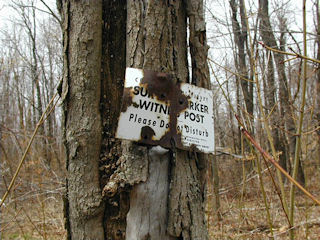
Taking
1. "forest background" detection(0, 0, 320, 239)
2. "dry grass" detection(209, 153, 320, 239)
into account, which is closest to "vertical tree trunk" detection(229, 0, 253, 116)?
"forest background" detection(0, 0, 320, 239)

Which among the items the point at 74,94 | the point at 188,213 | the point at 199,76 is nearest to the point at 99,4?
the point at 74,94

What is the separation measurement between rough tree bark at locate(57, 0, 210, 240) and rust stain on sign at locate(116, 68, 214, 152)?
0.14 feet

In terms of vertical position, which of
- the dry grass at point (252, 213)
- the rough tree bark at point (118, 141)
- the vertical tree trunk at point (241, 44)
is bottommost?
the dry grass at point (252, 213)

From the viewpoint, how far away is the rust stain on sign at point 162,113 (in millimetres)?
916

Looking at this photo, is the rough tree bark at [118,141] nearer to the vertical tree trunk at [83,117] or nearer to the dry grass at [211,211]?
the vertical tree trunk at [83,117]

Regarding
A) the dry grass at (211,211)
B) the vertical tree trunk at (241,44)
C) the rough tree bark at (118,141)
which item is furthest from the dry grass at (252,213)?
the vertical tree trunk at (241,44)

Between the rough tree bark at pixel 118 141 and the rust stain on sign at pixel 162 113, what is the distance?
1.6 inches

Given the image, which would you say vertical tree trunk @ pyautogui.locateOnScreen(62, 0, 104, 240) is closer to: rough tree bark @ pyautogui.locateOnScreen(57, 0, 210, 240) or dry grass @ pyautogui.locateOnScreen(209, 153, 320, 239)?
rough tree bark @ pyautogui.locateOnScreen(57, 0, 210, 240)

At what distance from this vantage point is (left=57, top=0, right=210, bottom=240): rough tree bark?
2.99 feet

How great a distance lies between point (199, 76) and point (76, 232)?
0.80 meters

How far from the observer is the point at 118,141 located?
1.09 meters

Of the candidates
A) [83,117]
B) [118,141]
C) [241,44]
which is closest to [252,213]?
[118,141]

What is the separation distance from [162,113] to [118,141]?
0.83 ft

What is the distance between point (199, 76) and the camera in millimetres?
1075
